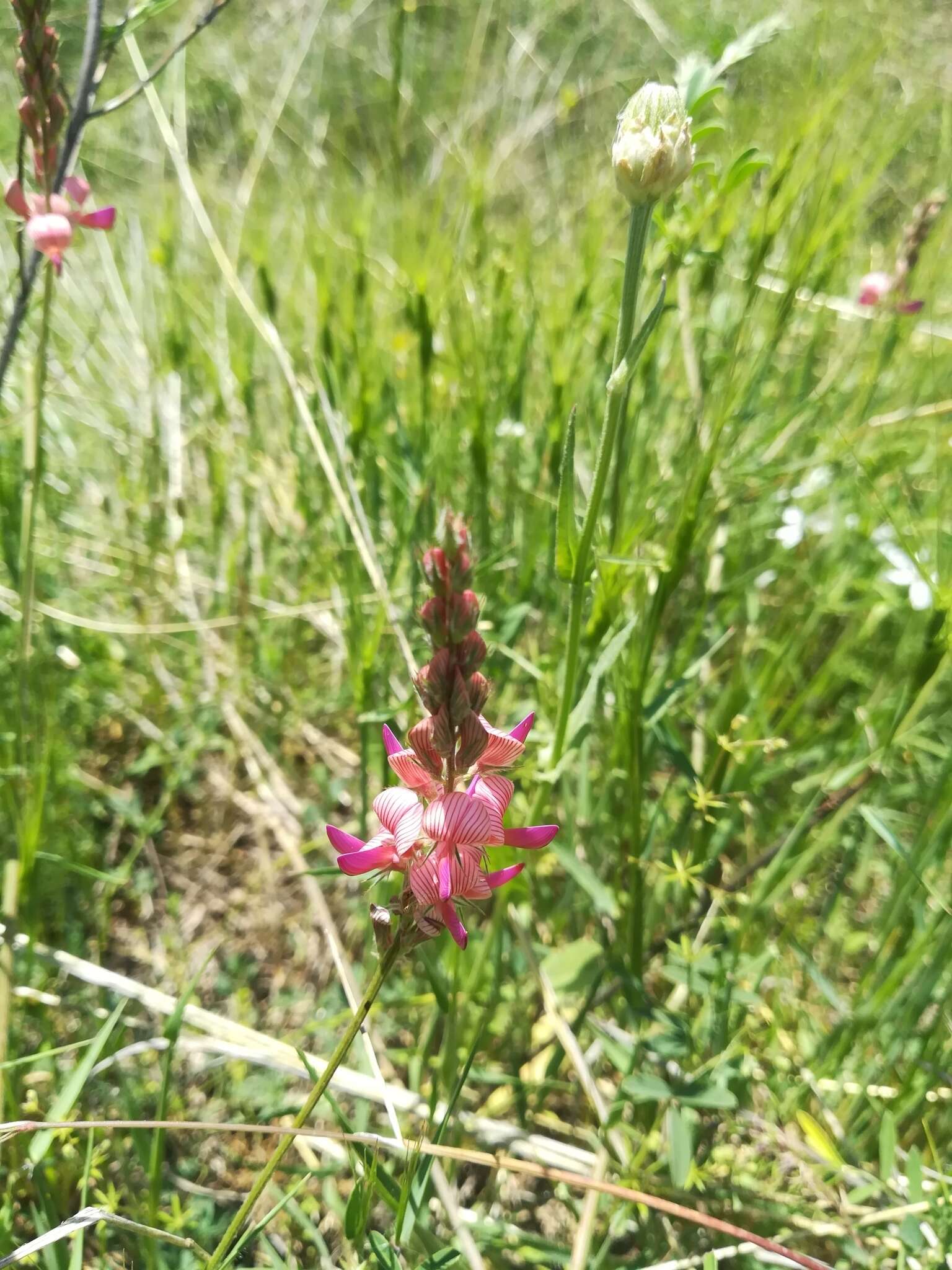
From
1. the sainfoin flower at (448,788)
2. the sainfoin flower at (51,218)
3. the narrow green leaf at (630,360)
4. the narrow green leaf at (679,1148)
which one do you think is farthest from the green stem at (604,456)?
the sainfoin flower at (51,218)

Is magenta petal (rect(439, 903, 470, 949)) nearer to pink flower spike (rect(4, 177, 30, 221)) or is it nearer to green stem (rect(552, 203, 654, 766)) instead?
green stem (rect(552, 203, 654, 766))

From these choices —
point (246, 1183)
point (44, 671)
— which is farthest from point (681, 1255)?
point (44, 671)

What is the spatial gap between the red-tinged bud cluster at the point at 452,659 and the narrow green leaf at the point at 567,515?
0.21m

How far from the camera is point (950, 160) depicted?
3184 millimetres

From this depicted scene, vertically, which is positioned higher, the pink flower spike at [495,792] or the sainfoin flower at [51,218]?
the sainfoin flower at [51,218]

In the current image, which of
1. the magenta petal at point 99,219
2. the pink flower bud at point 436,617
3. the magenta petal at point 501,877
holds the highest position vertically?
the magenta petal at point 99,219

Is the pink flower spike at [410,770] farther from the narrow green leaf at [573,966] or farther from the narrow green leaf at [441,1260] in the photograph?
the narrow green leaf at [573,966]

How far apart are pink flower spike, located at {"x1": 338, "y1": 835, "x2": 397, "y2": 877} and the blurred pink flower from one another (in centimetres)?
197

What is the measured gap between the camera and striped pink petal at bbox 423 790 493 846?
2.52 feet

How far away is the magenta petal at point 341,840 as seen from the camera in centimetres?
74

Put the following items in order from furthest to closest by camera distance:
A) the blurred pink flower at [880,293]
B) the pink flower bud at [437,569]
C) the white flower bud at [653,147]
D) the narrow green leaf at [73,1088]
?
1. the blurred pink flower at [880,293]
2. the narrow green leaf at [73,1088]
3. the white flower bud at [653,147]
4. the pink flower bud at [437,569]

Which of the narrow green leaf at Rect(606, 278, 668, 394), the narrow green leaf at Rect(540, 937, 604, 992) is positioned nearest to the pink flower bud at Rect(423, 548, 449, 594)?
the narrow green leaf at Rect(606, 278, 668, 394)

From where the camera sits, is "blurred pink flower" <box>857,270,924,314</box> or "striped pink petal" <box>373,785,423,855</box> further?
"blurred pink flower" <box>857,270,924,314</box>

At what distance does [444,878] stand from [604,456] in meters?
0.50
